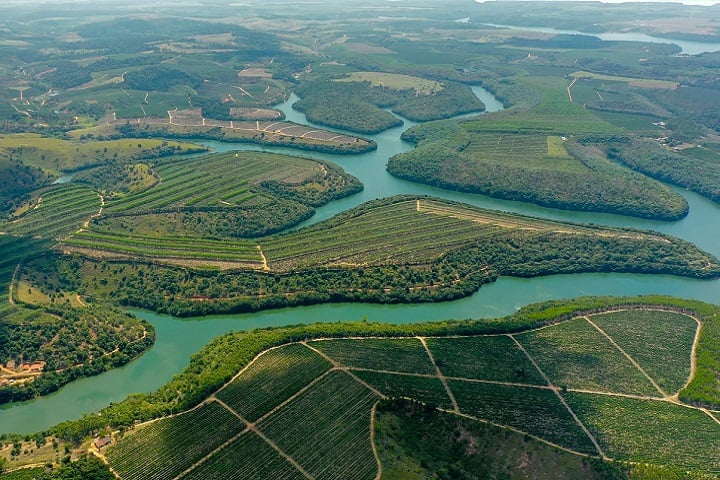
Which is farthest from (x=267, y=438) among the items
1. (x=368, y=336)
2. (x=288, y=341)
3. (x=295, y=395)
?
(x=368, y=336)

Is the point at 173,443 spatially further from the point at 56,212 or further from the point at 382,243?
the point at 56,212

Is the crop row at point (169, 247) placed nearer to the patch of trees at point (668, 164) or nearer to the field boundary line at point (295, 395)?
the field boundary line at point (295, 395)

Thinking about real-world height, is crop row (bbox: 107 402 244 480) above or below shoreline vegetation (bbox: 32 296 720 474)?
below

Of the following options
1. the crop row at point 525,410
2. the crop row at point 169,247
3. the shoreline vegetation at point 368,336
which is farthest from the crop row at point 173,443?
the crop row at point 169,247

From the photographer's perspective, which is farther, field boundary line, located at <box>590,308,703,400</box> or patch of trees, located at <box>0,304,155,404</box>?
patch of trees, located at <box>0,304,155,404</box>

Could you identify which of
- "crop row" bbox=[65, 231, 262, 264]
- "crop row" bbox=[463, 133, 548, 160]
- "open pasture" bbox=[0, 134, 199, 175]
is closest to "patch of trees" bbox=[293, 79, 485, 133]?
"crop row" bbox=[463, 133, 548, 160]

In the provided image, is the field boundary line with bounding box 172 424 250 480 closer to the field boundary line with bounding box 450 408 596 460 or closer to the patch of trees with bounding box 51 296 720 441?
the patch of trees with bounding box 51 296 720 441
